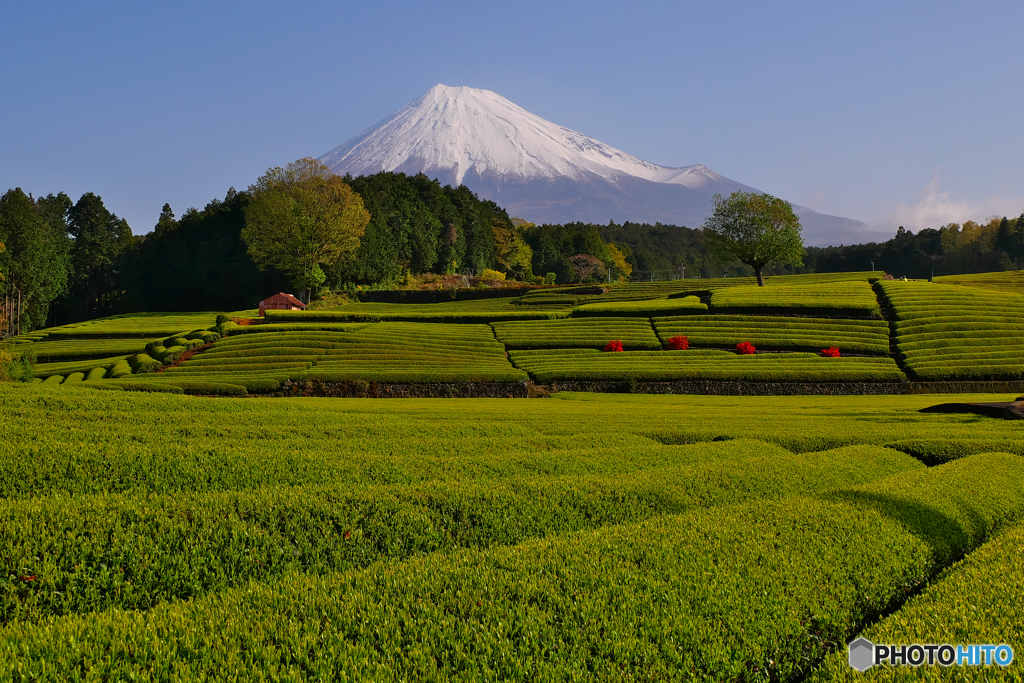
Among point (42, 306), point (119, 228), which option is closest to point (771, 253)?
point (42, 306)

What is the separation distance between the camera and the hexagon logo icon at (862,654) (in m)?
4.36

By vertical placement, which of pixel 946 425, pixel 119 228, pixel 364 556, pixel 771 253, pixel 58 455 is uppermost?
pixel 119 228

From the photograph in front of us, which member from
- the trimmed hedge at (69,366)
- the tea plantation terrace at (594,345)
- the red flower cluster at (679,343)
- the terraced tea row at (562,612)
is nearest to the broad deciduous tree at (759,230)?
the tea plantation terrace at (594,345)

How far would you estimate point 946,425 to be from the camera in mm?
18766

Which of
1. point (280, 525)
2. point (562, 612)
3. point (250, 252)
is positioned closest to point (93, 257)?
point (250, 252)

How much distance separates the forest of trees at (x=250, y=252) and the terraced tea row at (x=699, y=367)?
2735 cm

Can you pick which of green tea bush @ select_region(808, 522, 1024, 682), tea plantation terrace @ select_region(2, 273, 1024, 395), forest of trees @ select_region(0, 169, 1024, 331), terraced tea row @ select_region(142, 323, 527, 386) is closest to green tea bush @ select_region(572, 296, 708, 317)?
tea plantation terrace @ select_region(2, 273, 1024, 395)

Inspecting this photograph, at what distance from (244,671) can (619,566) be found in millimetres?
3129

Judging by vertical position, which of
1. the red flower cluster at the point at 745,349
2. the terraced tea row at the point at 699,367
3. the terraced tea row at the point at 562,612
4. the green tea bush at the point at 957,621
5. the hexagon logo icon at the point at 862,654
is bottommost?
the terraced tea row at the point at 699,367

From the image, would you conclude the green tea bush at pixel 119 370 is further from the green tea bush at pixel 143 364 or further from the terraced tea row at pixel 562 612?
the terraced tea row at pixel 562 612

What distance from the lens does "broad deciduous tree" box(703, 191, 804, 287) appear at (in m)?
55.8

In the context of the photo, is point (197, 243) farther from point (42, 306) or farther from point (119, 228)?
point (119, 228)

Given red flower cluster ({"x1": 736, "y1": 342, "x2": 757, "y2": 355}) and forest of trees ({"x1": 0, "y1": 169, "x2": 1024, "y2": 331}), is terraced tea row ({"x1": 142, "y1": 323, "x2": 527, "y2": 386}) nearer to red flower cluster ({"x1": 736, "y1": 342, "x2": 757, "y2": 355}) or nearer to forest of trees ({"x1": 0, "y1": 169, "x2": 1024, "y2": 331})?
red flower cluster ({"x1": 736, "y1": 342, "x2": 757, "y2": 355})

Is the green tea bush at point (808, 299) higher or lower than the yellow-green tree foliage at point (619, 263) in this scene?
lower
